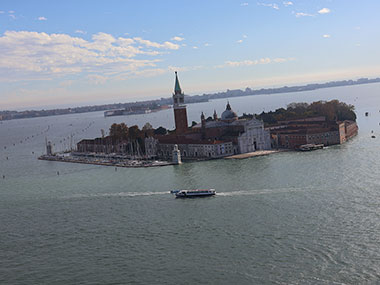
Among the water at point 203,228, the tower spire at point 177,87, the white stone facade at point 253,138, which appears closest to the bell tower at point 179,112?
the tower spire at point 177,87

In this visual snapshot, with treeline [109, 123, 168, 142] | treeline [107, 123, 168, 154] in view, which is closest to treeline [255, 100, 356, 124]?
treeline [107, 123, 168, 154]

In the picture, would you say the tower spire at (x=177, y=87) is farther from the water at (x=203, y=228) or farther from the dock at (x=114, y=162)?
the water at (x=203, y=228)

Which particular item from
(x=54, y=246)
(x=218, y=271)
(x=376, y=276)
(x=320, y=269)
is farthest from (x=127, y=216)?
(x=376, y=276)

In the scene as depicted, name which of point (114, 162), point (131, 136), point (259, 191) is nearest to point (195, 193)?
point (259, 191)

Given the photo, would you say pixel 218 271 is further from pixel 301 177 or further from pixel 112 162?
pixel 112 162

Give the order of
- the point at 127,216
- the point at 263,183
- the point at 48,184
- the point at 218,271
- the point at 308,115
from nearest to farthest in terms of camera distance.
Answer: the point at 218,271, the point at 127,216, the point at 263,183, the point at 48,184, the point at 308,115
